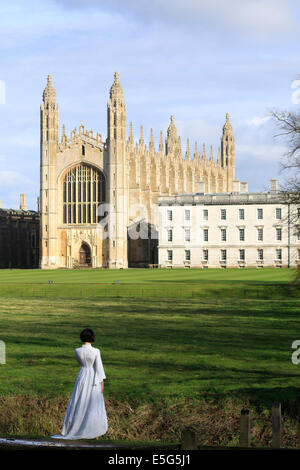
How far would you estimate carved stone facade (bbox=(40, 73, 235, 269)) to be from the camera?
8469cm

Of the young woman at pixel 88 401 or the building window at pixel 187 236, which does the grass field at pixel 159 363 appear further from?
the building window at pixel 187 236

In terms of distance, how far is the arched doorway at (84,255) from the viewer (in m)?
86.8

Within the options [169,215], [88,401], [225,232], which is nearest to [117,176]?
[169,215]

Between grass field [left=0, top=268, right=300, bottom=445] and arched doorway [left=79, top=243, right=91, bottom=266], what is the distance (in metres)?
50.7

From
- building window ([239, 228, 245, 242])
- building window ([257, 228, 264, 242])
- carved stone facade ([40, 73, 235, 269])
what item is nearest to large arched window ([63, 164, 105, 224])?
carved stone facade ([40, 73, 235, 269])

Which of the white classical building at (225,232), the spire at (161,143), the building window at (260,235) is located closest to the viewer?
the white classical building at (225,232)

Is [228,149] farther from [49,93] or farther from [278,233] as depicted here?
[278,233]

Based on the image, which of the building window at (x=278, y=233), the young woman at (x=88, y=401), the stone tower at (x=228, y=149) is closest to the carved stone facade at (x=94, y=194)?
the building window at (x=278, y=233)

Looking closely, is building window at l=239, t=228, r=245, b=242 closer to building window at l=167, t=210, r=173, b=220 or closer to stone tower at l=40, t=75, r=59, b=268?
building window at l=167, t=210, r=173, b=220

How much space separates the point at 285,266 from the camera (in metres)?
78.3

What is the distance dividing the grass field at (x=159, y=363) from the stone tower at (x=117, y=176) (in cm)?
4665
